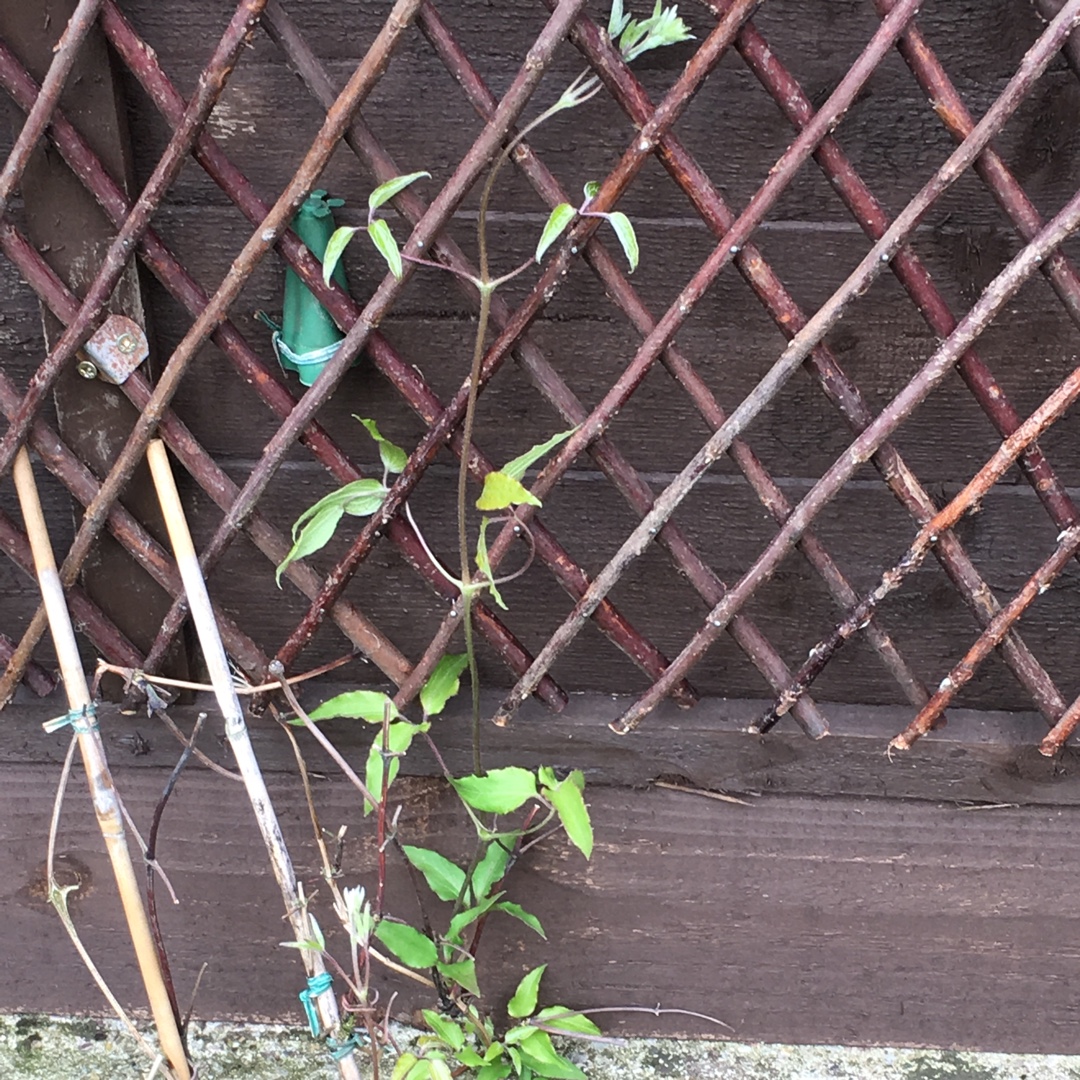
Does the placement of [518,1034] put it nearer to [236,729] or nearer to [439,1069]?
[439,1069]

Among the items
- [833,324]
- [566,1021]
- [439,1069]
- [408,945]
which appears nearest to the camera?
[833,324]

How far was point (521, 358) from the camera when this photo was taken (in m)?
0.96

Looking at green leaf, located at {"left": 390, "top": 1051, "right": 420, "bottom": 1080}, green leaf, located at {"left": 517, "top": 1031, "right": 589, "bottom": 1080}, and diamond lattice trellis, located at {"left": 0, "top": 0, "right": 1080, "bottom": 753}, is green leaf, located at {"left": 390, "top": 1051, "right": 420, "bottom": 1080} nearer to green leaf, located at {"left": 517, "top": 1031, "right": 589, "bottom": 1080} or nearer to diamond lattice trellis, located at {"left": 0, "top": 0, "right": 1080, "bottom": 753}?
green leaf, located at {"left": 517, "top": 1031, "right": 589, "bottom": 1080}

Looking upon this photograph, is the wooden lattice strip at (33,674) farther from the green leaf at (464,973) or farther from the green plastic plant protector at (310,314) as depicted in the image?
the green leaf at (464,973)

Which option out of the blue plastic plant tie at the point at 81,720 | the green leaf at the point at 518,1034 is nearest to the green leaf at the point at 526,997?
the green leaf at the point at 518,1034

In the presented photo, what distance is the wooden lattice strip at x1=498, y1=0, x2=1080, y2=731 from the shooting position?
2.76ft

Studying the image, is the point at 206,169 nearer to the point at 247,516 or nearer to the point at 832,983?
Answer: the point at 247,516

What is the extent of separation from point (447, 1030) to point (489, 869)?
0.73 ft

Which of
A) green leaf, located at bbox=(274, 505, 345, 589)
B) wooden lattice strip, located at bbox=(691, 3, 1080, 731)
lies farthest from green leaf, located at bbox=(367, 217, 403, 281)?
wooden lattice strip, located at bbox=(691, 3, 1080, 731)

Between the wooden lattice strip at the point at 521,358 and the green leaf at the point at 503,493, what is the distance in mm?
168

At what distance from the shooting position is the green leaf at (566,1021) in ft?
4.04

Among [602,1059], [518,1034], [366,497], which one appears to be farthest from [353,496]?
[602,1059]

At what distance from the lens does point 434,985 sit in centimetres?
121

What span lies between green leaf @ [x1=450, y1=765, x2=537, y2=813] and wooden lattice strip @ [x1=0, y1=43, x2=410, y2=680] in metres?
0.17
